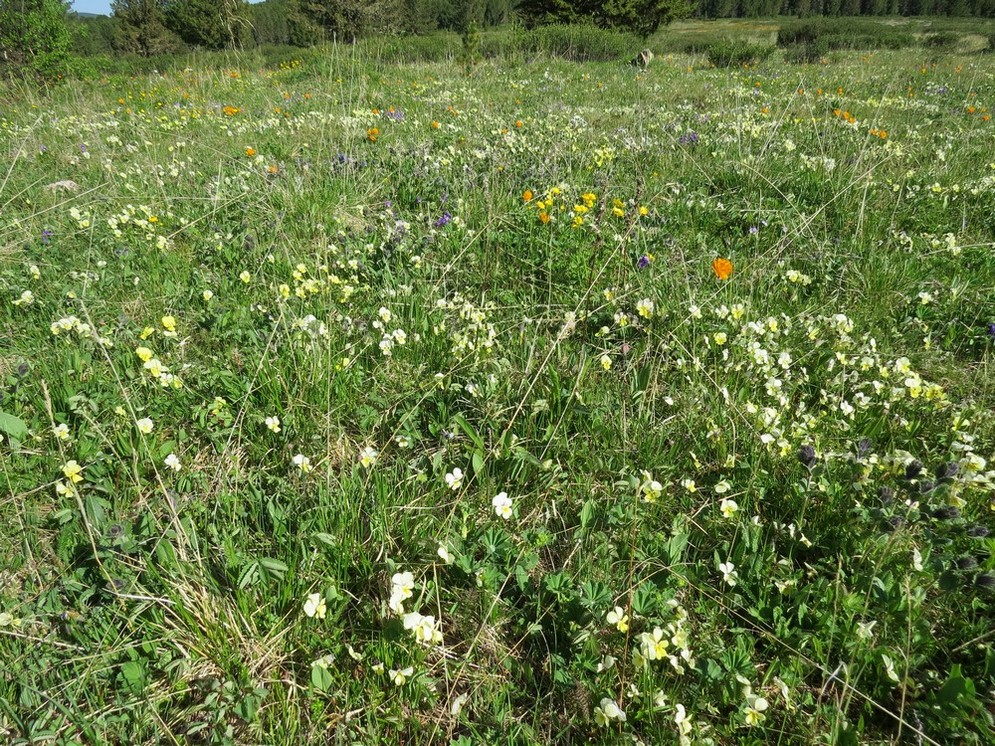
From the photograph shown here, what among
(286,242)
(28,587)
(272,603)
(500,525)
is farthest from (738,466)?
(286,242)

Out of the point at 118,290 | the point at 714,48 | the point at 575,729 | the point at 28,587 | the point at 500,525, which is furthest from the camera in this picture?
the point at 714,48

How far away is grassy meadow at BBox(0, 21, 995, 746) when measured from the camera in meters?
1.70

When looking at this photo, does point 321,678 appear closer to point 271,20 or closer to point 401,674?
point 401,674

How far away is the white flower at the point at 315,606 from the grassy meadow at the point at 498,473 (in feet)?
0.04

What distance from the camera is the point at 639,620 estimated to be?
6.29 ft

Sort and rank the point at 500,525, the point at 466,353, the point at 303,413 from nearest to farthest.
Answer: the point at 500,525, the point at 303,413, the point at 466,353

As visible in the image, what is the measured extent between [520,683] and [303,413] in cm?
158

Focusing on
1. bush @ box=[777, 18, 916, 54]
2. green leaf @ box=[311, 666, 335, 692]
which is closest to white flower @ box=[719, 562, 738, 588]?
green leaf @ box=[311, 666, 335, 692]

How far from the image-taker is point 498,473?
244 cm

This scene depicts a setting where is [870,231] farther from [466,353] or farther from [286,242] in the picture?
[286,242]

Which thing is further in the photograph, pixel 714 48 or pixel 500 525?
pixel 714 48

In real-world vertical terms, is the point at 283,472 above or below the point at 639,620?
above

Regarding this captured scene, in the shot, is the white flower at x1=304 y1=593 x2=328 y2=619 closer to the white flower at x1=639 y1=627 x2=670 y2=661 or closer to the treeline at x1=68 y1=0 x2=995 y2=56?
the white flower at x1=639 y1=627 x2=670 y2=661

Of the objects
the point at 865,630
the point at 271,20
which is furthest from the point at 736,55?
the point at 271,20
